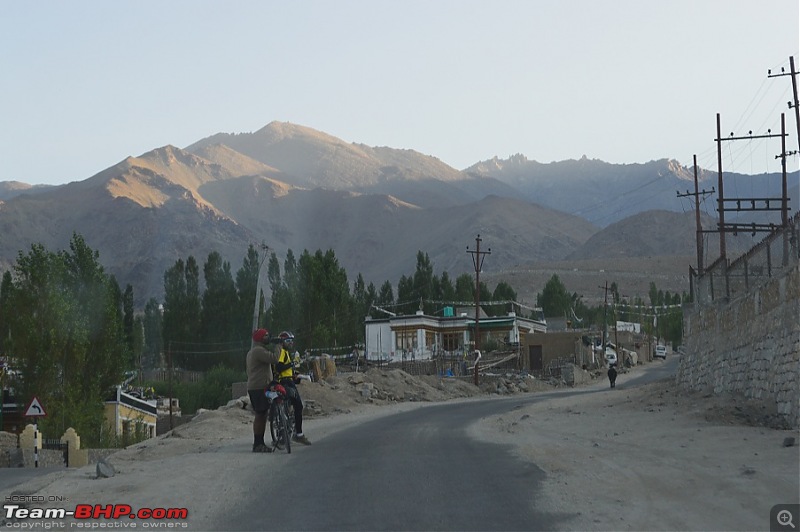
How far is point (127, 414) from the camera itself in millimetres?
54688

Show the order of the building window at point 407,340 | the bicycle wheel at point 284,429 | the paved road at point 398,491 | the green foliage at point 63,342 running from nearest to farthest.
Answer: the paved road at point 398,491
the bicycle wheel at point 284,429
the green foliage at point 63,342
the building window at point 407,340

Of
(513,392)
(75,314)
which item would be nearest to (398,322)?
(513,392)

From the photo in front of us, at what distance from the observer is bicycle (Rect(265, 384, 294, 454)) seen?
50.5 ft

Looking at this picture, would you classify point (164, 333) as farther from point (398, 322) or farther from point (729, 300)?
point (729, 300)

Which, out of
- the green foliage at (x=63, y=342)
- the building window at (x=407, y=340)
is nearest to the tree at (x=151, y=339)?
the building window at (x=407, y=340)

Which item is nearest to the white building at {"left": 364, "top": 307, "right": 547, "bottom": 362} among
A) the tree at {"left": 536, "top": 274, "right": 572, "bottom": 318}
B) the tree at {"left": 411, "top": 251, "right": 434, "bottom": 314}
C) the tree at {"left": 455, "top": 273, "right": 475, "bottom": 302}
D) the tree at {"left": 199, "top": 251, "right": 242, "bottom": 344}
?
the tree at {"left": 199, "top": 251, "right": 242, "bottom": 344}

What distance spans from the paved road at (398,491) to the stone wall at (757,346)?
598 cm

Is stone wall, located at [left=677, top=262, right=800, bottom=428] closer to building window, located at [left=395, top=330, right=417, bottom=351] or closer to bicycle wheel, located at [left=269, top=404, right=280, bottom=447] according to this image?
bicycle wheel, located at [left=269, top=404, right=280, bottom=447]

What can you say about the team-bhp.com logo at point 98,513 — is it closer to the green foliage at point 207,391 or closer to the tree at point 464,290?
the green foliage at point 207,391

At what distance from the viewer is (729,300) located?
89.2 ft

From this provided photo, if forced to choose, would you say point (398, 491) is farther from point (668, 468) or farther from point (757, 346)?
point (757, 346)
